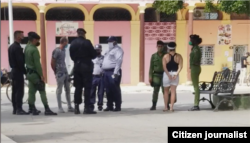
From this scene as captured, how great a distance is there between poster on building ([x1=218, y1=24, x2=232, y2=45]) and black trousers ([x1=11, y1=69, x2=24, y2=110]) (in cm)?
1631

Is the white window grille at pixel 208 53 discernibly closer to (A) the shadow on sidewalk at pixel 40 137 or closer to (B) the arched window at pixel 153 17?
(B) the arched window at pixel 153 17

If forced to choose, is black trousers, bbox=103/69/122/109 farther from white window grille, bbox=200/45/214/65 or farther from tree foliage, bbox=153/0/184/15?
white window grille, bbox=200/45/214/65

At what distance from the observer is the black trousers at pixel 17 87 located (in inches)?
549

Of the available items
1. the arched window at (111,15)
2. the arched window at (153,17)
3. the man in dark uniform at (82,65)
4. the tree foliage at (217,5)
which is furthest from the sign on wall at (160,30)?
the man in dark uniform at (82,65)

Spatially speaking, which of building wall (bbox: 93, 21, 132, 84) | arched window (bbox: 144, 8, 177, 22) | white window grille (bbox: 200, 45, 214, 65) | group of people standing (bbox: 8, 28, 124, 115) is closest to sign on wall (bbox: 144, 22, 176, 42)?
arched window (bbox: 144, 8, 177, 22)

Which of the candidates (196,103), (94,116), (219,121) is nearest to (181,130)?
(219,121)

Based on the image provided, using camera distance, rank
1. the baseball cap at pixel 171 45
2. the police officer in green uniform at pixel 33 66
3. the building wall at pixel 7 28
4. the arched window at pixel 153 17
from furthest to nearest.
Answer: the arched window at pixel 153 17 < the building wall at pixel 7 28 < the baseball cap at pixel 171 45 < the police officer in green uniform at pixel 33 66

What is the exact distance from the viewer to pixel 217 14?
1152 inches

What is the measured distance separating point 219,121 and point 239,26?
49.3 feet

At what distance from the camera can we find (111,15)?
99.2ft

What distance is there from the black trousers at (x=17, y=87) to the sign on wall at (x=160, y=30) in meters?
16.4

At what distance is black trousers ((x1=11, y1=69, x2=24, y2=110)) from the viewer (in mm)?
13938

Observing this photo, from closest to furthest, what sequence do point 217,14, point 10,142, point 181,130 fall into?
point 181,130 < point 10,142 < point 217,14

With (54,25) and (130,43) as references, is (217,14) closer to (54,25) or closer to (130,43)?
(130,43)
